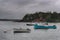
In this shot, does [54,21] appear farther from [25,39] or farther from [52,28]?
[25,39]

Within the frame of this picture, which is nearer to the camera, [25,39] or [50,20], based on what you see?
[25,39]

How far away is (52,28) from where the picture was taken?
50.6m

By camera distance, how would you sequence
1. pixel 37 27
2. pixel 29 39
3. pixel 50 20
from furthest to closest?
pixel 50 20 → pixel 37 27 → pixel 29 39

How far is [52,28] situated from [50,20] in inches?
1299

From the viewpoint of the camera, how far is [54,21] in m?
83.6

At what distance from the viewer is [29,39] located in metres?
29.2

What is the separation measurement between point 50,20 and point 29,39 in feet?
179

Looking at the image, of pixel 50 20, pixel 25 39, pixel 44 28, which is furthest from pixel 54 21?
pixel 25 39

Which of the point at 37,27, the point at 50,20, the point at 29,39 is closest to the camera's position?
the point at 29,39

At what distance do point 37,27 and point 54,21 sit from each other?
115ft

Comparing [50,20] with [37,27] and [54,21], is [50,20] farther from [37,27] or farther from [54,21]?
[37,27]

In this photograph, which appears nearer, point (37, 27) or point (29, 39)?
point (29, 39)

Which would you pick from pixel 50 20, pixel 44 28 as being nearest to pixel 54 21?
pixel 50 20

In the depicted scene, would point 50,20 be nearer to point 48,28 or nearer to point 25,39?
point 48,28
